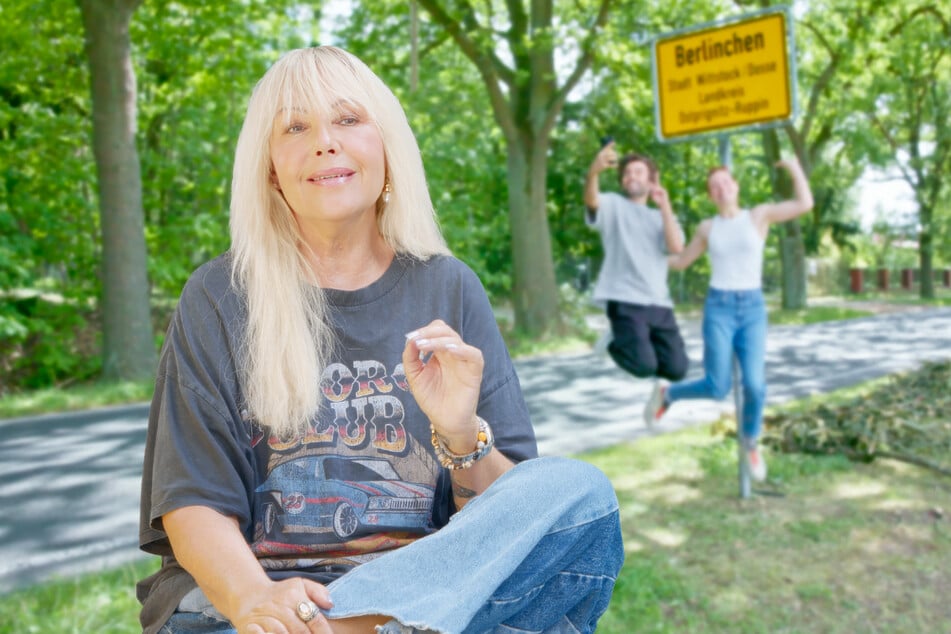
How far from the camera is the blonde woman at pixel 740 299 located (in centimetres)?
618

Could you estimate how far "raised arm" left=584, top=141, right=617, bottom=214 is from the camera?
5.84 meters

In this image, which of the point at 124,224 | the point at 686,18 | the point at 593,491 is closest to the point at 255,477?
the point at 593,491

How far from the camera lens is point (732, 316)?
6.26 m

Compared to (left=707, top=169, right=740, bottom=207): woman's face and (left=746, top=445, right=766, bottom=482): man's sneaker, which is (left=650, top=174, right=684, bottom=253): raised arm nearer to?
(left=707, top=169, right=740, bottom=207): woman's face

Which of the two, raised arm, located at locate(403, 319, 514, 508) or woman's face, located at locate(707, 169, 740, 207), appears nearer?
raised arm, located at locate(403, 319, 514, 508)

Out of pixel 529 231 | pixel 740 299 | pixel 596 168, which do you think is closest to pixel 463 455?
pixel 596 168

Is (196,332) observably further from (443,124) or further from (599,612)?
(443,124)

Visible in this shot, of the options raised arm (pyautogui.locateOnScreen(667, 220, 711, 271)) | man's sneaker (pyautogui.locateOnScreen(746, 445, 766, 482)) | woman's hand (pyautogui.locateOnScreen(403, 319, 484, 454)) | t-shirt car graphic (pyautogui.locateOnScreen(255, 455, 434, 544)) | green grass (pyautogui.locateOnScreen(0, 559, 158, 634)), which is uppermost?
raised arm (pyautogui.locateOnScreen(667, 220, 711, 271))

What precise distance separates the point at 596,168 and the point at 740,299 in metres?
1.32

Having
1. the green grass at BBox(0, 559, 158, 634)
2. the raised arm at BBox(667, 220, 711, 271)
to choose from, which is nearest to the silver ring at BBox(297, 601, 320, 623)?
the green grass at BBox(0, 559, 158, 634)

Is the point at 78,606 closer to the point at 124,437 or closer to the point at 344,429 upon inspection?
the point at 344,429

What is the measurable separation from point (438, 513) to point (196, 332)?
660 mm

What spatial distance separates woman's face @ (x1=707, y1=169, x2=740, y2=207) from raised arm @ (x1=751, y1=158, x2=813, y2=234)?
0.80ft

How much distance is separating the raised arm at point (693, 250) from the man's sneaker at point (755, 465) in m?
1.34
